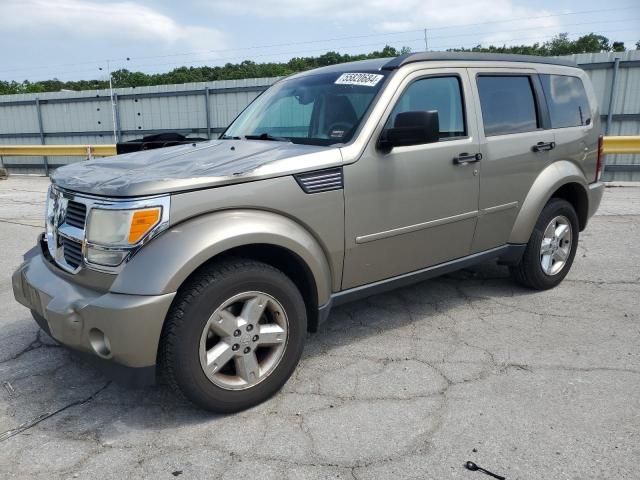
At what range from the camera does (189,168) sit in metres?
2.79

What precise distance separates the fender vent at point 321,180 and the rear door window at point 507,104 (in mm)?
1454

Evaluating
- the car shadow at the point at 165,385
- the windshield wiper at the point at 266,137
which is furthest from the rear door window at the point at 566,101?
the windshield wiper at the point at 266,137

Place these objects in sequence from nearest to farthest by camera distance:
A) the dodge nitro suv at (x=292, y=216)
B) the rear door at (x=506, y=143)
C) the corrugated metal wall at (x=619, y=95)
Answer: the dodge nitro suv at (x=292, y=216) < the rear door at (x=506, y=143) < the corrugated metal wall at (x=619, y=95)

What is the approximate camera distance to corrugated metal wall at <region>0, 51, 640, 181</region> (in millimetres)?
12070

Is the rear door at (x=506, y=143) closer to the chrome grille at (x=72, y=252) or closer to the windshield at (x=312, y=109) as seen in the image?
the windshield at (x=312, y=109)

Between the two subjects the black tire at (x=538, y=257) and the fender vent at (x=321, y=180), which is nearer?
the fender vent at (x=321, y=180)

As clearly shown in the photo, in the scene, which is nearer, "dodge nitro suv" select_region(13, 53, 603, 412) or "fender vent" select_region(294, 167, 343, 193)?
"dodge nitro suv" select_region(13, 53, 603, 412)

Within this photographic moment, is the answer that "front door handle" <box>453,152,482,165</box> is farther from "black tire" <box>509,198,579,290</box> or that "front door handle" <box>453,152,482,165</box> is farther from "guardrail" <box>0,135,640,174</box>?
"guardrail" <box>0,135,640,174</box>

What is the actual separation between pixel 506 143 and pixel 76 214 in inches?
118

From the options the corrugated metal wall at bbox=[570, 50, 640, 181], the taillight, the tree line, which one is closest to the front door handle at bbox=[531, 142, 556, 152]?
the taillight

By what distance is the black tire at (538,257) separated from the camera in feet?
14.5

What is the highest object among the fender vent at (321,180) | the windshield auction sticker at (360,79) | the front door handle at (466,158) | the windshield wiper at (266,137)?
the windshield auction sticker at (360,79)

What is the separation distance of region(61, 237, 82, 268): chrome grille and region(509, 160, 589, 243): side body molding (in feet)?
10.4

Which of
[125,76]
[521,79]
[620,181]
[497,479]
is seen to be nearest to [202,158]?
[497,479]
